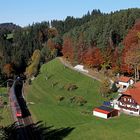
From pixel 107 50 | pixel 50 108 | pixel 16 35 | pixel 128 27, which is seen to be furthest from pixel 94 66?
pixel 16 35

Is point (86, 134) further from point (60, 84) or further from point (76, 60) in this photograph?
point (76, 60)

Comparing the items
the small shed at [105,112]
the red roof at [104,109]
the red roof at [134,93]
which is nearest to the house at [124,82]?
the red roof at [104,109]

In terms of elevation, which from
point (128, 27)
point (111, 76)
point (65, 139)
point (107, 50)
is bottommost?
point (65, 139)

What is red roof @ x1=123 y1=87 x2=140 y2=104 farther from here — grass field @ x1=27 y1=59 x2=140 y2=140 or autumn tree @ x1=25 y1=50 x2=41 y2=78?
autumn tree @ x1=25 y1=50 x2=41 y2=78

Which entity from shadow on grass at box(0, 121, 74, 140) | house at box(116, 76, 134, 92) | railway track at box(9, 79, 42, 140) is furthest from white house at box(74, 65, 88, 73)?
shadow on grass at box(0, 121, 74, 140)

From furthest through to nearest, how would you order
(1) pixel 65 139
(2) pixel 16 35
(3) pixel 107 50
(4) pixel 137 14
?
(2) pixel 16 35
(4) pixel 137 14
(3) pixel 107 50
(1) pixel 65 139

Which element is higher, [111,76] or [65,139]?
[111,76]

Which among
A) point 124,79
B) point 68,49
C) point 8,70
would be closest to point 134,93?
point 124,79

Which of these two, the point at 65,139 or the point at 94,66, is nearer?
the point at 65,139
